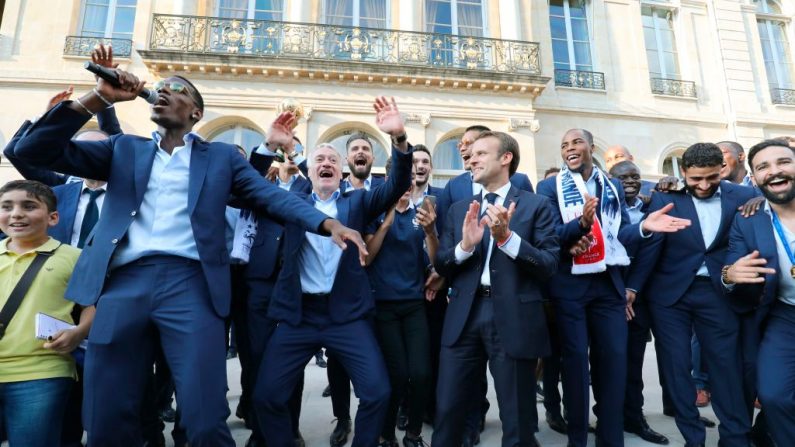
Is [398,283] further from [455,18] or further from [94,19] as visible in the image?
[94,19]

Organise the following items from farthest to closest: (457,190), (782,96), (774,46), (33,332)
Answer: (774,46) → (782,96) → (457,190) → (33,332)

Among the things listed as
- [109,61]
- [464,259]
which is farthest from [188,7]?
[464,259]

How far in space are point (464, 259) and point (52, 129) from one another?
88.9 inches

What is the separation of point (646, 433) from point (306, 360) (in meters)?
2.79

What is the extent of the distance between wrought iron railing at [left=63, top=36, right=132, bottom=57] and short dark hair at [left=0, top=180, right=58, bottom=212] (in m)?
9.88

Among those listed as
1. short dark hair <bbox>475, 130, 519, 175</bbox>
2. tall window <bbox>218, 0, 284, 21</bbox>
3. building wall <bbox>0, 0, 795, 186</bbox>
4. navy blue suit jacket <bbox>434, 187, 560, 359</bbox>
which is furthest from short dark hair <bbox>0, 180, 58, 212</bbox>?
tall window <bbox>218, 0, 284, 21</bbox>

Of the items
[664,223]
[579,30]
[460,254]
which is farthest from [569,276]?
[579,30]

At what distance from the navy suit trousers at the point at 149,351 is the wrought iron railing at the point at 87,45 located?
1111 cm

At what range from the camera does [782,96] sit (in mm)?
13516

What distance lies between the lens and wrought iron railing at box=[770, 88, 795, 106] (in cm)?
1345

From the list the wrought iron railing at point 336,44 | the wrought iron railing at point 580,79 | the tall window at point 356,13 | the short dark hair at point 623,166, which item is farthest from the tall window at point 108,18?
the short dark hair at point 623,166

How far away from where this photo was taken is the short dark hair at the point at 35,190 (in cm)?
270

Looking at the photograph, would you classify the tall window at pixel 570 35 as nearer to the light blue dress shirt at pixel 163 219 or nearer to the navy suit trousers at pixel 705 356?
the navy suit trousers at pixel 705 356

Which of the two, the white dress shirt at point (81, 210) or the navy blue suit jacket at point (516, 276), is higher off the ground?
the white dress shirt at point (81, 210)
